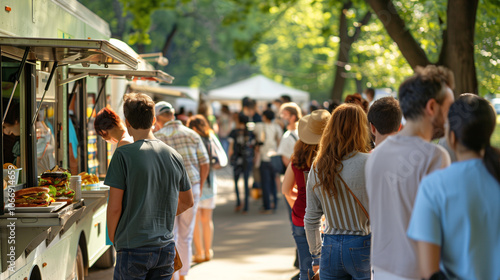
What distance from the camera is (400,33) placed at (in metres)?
8.03

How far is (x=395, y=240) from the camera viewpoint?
3004 mm

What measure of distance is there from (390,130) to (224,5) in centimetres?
2490

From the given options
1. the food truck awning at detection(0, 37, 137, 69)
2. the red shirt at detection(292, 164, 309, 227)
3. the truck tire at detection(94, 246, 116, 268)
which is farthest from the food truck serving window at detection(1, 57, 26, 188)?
the truck tire at detection(94, 246, 116, 268)

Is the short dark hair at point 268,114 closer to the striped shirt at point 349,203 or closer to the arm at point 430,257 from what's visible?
the striped shirt at point 349,203

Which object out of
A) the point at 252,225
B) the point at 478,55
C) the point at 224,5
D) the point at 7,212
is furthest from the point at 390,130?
the point at 224,5

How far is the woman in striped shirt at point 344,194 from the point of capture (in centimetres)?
399

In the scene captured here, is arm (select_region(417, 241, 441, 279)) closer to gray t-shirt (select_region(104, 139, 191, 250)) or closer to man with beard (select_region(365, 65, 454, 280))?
man with beard (select_region(365, 65, 454, 280))

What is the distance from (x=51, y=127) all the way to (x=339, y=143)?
11.7 ft

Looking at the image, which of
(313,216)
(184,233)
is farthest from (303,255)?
(184,233)

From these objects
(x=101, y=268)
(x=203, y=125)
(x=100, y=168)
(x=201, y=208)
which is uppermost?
(x=203, y=125)

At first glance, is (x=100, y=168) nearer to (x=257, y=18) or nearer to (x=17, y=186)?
(x=17, y=186)

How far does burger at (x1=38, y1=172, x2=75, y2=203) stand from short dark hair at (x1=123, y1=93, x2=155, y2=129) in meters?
1.38

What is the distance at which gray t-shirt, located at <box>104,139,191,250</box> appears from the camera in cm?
418

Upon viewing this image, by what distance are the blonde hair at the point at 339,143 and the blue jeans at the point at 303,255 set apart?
161 cm
